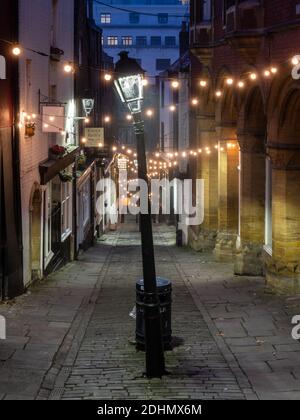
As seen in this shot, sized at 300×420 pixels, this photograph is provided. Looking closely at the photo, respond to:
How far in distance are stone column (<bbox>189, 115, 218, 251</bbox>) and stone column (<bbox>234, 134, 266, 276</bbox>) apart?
A: 6013 millimetres

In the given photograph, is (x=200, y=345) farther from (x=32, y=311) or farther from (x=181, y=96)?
(x=181, y=96)

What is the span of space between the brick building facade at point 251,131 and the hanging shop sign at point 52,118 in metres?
4.88

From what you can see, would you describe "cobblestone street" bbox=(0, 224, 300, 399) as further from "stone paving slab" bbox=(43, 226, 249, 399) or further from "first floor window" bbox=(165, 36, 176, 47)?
"first floor window" bbox=(165, 36, 176, 47)

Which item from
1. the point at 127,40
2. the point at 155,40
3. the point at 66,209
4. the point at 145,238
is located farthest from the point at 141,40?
the point at 145,238

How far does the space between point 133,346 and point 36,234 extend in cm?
776

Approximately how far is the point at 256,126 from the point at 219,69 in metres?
3.81

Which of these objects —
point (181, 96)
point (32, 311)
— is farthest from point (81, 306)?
point (181, 96)

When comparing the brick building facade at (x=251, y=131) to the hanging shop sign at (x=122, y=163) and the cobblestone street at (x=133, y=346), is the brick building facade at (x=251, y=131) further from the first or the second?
the hanging shop sign at (x=122, y=163)

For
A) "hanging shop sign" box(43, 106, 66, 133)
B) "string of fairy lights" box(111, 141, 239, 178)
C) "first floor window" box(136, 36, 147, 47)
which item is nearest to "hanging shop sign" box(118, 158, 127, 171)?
"string of fairy lights" box(111, 141, 239, 178)

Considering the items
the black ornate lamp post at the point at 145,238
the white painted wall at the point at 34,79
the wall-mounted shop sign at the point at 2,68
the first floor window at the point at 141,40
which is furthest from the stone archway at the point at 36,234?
the first floor window at the point at 141,40

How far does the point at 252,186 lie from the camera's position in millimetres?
21312

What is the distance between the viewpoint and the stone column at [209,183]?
27.6 metres

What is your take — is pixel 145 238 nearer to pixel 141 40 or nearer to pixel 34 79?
pixel 34 79

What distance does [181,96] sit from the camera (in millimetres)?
37500
